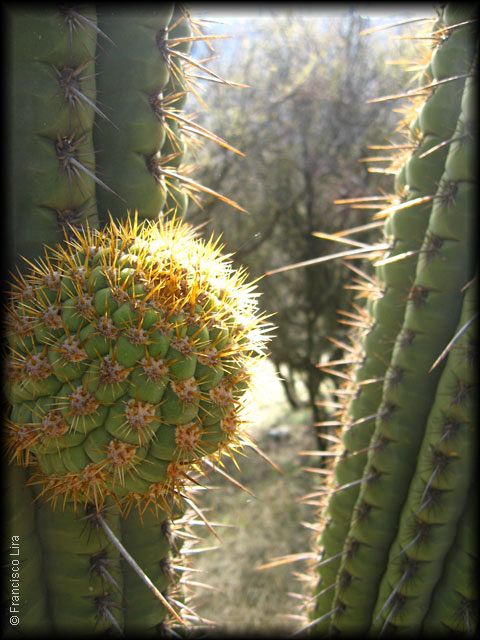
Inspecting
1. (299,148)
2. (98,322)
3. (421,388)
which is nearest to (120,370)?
(98,322)

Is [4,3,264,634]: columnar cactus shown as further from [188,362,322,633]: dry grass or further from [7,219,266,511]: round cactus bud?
[188,362,322,633]: dry grass

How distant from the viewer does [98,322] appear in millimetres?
1201

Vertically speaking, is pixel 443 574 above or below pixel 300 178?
below

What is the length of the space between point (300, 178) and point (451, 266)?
523 cm

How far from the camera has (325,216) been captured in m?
6.62

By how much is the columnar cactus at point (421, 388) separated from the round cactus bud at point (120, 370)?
0.71 m

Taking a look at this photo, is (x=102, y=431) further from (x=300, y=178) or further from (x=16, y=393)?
(x=300, y=178)

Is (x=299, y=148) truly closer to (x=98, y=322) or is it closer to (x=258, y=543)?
(x=258, y=543)

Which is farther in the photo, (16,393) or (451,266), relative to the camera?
(451,266)

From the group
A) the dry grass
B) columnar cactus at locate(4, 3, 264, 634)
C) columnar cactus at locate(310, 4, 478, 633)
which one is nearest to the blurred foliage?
the dry grass

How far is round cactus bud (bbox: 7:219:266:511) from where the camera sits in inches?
46.8

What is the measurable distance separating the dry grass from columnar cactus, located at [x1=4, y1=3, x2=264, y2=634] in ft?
4.68

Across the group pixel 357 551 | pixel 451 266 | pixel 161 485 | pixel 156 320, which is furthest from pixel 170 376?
pixel 357 551

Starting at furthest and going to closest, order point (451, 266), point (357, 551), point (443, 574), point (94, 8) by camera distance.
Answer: point (357, 551), point (443, 574), point (451, 266), point (94, 8)
